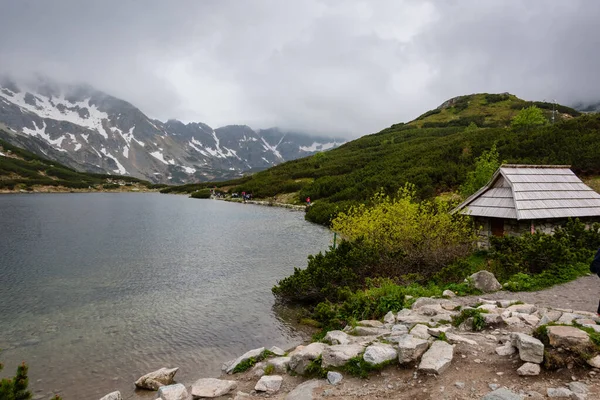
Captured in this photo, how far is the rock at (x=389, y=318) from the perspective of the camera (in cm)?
1258

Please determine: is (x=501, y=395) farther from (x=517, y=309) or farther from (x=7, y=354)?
(x=7, y=354)

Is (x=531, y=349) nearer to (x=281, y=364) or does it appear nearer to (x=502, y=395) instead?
(x=502, y=395)

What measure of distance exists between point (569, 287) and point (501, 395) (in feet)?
38.0

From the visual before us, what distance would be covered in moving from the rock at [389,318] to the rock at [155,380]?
732 centimetres

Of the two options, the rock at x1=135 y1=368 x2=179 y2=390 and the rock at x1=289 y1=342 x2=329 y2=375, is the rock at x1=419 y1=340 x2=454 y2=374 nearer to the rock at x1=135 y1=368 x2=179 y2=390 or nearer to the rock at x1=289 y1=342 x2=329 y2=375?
the rock at x1=289 y1=342 x2=329 y2=375

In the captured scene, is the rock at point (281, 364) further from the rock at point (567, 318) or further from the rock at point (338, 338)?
the rock at point (567, 318)

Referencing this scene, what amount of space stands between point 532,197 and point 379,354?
61.5 ft

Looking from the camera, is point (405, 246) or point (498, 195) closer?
point (405, 246)

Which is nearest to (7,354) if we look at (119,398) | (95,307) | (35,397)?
(35,397)

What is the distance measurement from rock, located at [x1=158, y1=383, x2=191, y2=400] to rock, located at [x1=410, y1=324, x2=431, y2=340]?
6.00 meters

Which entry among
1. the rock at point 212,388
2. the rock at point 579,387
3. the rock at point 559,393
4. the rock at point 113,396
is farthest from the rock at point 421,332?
the rock at point 113,396

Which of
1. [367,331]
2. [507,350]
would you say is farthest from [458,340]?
[367,331]

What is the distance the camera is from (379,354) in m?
8.48

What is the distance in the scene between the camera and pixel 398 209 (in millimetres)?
22516
